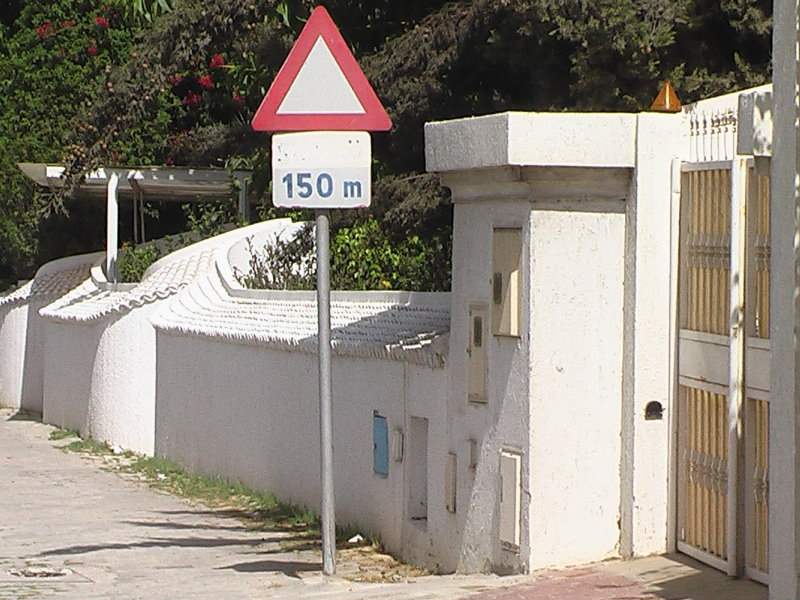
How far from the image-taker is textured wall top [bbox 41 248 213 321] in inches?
765

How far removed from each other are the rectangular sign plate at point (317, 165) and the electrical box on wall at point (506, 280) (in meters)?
0.84

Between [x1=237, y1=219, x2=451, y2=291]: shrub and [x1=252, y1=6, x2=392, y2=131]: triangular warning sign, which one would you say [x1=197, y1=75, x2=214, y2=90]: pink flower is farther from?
[x1=252, y1=6, x2=392, y2=131]: triangular warning sign

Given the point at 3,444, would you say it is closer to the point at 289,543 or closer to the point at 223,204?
the point at 223,204

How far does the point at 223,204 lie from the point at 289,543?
1371cm

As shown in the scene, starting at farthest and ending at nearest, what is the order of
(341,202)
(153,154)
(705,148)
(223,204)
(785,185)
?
1. (153,154)
2. (223,204)
3. (341,202)
4. (705,148)
5. (785,185)

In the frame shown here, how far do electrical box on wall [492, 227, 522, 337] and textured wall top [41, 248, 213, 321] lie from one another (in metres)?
10.3

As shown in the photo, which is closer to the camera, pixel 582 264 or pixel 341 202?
pixel 582 264

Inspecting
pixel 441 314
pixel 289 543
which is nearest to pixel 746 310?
pixel 441 314

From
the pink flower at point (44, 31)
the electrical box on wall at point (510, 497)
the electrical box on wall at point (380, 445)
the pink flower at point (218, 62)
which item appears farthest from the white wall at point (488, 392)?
the pink flower at point (44, 31)

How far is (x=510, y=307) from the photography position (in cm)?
880

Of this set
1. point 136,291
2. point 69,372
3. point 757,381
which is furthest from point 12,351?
point 757,381

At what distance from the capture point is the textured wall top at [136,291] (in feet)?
63.7

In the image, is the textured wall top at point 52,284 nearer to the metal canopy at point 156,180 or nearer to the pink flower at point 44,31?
the metal canopy at point 156,180

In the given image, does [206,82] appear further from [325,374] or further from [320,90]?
[325,374]
